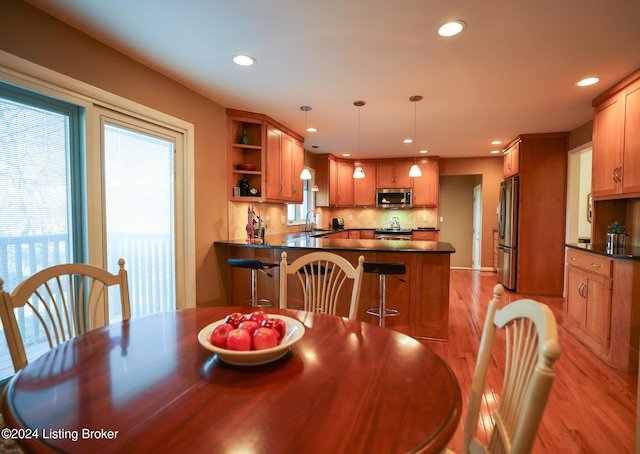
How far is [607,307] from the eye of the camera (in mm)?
2598

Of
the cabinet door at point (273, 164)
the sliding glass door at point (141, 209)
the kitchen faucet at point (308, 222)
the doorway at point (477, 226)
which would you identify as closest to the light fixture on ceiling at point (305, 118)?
the cabinet door at point (273, 164)

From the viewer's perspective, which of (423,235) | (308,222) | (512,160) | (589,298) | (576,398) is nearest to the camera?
(576,398)

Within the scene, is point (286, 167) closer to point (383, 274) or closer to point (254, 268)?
point (254, 268)

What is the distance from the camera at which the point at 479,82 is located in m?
2.80

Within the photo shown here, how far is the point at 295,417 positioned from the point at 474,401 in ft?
1.86

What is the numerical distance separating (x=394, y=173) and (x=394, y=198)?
19.8 inches

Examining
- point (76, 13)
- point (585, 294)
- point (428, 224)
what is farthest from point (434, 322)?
point (428, 224)

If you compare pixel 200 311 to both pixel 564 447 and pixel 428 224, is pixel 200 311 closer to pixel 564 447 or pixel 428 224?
pixel 564 447

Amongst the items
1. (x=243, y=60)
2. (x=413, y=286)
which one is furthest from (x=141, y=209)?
(x=413, y=286)

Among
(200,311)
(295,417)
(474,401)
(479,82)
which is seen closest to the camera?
(295,417)

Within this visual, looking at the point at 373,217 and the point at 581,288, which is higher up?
the point at 373,217

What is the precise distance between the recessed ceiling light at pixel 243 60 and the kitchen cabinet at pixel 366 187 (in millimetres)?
4333

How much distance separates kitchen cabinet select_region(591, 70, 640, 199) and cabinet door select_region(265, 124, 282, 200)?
342cm

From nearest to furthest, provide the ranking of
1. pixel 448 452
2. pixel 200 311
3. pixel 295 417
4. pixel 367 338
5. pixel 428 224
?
pixel 295 417 < pixel 448 452 < pixel 367 338 < pixel 200 311 < pixel 428 224
